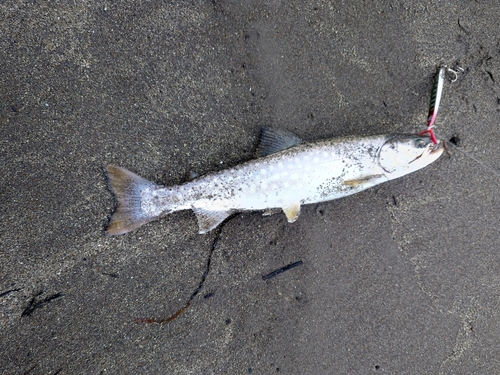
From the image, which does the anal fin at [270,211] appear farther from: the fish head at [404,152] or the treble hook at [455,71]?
the treble hook at [455,71]

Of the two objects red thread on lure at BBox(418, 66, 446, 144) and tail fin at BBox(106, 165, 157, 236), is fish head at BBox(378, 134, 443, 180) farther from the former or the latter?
tail fin at BBox(106, 165, 157, 236)

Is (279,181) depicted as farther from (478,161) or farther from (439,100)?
(478,161)

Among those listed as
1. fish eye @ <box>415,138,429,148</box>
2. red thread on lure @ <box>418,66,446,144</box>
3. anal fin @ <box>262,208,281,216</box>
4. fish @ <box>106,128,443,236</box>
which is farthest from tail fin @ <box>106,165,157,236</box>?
red thread on lure @ <box>418,66,446,144</box>

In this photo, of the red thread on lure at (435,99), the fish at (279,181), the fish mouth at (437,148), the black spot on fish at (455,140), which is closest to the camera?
the fish at (279,181)

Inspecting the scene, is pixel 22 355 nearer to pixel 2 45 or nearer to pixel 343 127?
pixel 2 45

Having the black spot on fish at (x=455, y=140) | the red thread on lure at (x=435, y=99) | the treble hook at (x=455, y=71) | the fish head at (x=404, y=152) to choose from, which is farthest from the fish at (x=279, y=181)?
the treble hook at (x=455, y=71)

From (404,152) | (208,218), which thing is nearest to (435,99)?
(404,152)
